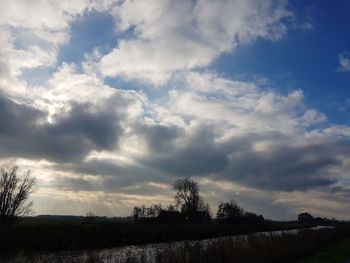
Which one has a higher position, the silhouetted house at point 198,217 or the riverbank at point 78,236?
the silhouetted house at point 198,217

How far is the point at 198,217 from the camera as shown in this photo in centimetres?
9856

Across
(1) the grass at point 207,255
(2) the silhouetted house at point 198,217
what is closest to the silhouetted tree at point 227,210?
(2) the silhouetted house at point 198,217

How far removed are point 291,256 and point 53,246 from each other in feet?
70.2

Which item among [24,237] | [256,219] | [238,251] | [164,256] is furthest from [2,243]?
[256,219]

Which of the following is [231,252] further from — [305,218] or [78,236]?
[305,218]

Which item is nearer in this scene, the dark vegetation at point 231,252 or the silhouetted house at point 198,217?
the dark vegetation at point 231,252

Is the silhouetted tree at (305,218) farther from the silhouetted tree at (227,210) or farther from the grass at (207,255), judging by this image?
the grass at (207,255)

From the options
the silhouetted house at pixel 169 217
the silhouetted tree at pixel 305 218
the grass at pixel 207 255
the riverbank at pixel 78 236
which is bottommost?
the grass at pixel 207 255

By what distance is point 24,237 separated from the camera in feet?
112

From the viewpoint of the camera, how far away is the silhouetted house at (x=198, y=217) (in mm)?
96519

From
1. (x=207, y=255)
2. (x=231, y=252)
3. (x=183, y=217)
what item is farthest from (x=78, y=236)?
(x=183, y=217)

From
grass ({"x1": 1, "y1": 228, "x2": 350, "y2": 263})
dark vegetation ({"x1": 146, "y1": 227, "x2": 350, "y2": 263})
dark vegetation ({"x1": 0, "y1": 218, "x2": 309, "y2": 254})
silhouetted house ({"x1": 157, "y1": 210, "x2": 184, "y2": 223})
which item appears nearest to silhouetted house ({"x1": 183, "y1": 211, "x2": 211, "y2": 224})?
silhouetted house ({"x1": 157, "y1": 210, "x2": 184, "y2": 223})

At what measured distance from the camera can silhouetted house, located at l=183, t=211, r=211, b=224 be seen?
317 ft

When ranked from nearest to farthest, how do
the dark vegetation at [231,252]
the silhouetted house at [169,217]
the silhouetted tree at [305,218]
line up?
1. the dark vegetation at [231,252]
2. the silhouetted house at [169,217]
3. the silhouetted tree at [305,218]
